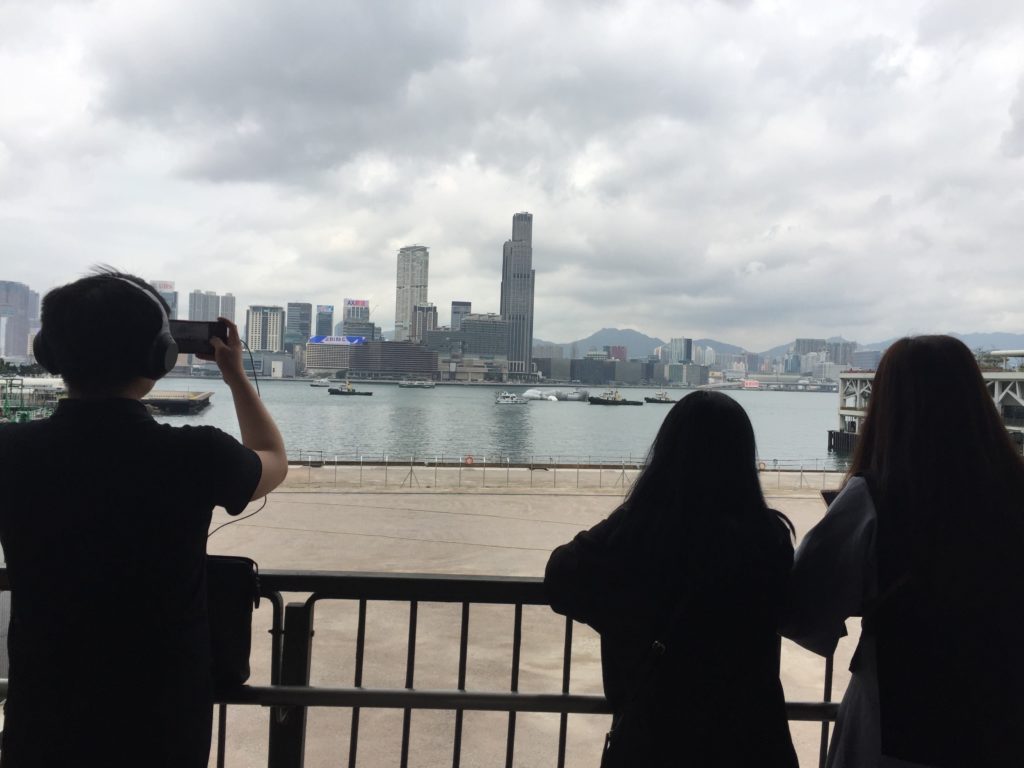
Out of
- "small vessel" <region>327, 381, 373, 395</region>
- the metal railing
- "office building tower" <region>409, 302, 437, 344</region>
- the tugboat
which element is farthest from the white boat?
the metal railing

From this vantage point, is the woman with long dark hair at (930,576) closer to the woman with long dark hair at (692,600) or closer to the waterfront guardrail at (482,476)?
the woman with long dark hair at (692,600)

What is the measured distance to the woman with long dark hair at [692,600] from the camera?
128cm

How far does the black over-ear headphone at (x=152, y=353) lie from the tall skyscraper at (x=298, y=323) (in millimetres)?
136609

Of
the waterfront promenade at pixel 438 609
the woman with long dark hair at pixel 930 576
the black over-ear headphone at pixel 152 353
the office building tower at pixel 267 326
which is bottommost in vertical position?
the waterfront promenade at pixel 438 609

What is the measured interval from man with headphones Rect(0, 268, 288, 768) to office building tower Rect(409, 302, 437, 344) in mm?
167381

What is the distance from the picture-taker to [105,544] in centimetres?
122

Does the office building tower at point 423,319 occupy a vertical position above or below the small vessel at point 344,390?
above

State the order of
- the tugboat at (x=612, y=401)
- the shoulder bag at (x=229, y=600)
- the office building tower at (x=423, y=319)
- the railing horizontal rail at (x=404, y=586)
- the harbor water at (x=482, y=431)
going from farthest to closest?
the office building tower at (x=423, y=319) → the tugboat at (x=612, y=401) → the harbor water at (x=482, y=431) → the railing horizontal rail at (x=404, y=586) → the shoulder bag at (x=229, y=600)

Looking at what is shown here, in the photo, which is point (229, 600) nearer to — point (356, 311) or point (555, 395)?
point (555, 395)

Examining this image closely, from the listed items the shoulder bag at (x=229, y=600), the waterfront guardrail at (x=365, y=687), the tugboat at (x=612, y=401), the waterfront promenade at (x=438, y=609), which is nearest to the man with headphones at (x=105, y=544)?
the shoulder bag at (x=229, y=600)

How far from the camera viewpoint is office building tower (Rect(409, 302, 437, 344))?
172m

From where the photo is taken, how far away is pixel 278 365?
12000cm

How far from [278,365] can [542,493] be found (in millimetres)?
106051

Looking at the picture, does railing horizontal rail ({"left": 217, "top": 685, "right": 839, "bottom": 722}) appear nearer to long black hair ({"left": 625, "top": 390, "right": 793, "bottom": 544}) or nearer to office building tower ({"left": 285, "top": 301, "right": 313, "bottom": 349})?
long black hair ({"left": 625, "top": 390, "right": 793, "bottom": 544})
